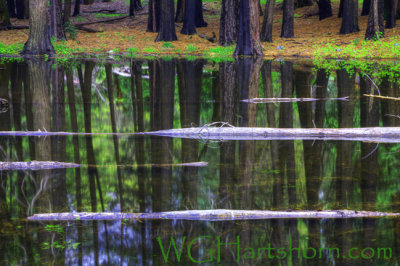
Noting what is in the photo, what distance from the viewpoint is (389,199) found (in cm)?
614

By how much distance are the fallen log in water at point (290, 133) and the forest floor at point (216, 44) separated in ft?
57.7

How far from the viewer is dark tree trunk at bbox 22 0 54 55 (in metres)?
24.8

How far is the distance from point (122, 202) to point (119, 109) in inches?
252

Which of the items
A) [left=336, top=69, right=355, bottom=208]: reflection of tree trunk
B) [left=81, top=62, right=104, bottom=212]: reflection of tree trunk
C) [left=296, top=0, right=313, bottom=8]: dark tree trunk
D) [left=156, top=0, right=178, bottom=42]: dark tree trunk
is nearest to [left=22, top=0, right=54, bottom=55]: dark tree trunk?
[left=81, top=62, right=104, bottom=212]: reflection of tree trunk

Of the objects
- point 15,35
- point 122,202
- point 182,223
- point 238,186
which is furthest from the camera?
point 15,35

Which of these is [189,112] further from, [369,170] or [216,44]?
[216,44]

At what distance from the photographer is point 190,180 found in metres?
6.93

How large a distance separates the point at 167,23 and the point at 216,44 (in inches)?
124

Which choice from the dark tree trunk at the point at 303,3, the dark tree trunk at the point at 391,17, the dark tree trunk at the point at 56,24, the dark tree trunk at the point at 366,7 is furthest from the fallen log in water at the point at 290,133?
the dark tree trunk at the point at 303,3

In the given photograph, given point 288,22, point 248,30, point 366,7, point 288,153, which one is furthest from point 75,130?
point 366,7

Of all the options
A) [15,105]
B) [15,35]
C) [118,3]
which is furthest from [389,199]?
[118,3]

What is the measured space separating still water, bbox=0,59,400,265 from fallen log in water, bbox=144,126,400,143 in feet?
0.59

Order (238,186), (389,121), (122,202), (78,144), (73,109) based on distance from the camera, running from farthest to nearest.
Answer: (73,109), (389,121), (78,144), (238,186), (122,202)

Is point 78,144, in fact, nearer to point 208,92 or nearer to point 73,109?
point 73,109
